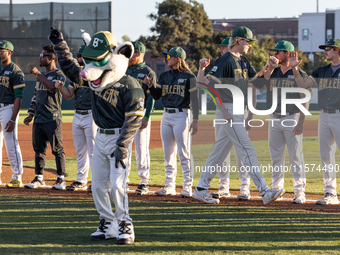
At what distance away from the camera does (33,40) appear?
A: 95.4ft

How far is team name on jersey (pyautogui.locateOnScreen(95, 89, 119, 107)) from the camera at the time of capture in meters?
4.29

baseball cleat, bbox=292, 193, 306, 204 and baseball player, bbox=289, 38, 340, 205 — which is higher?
baseball player, bbox=289, 38, 340, 205

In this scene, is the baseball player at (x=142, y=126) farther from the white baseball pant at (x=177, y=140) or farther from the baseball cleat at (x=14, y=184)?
the baseball cleat at (x=14, y=184)

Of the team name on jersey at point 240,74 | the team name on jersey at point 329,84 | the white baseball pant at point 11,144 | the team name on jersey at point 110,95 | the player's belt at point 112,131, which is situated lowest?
the white baseball pant at point 11,144

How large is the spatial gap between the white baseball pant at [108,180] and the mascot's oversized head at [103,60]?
51 cm

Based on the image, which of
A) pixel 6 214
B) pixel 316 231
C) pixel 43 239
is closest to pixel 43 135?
pixel 6 214

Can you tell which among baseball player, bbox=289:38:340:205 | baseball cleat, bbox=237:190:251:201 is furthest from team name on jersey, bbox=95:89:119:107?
baseball cleat, bbox=237:190:251:201

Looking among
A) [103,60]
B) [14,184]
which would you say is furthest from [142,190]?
[103,60]

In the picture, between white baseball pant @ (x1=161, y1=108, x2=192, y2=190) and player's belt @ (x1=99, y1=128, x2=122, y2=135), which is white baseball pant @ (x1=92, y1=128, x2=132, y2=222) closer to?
player's belt @ (x1=99, y1=128, x2=122, y2=135)

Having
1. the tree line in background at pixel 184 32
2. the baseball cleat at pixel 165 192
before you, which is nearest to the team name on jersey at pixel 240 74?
the baseball cleat at pixel 165 192

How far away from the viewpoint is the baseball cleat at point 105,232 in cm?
431

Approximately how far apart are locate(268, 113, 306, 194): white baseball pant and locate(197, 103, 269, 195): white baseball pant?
2.62 feet

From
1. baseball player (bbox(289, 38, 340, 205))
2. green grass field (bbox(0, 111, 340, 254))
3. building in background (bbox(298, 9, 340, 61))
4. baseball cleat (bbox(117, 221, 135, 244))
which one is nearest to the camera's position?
green grass field (bbox(0, 111, 340, 254))

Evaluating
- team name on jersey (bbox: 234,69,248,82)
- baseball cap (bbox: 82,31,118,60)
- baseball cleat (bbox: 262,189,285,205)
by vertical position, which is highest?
baseball cap (bbox: 82,31,118,60)
